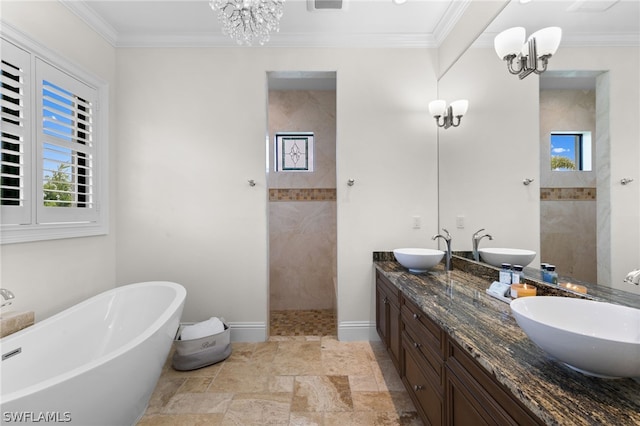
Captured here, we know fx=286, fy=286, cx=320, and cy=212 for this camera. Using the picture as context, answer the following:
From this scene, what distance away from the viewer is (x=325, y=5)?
2.24 meters

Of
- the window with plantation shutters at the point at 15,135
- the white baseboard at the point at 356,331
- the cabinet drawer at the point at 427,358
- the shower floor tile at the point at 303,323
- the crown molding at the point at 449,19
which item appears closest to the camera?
the cabinet drawer at the point at 427,358

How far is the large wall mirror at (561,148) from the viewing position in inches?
43.8

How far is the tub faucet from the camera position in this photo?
3.41 ft

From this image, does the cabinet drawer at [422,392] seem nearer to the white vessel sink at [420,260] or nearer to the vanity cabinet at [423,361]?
the vanity cabinet at [423,361]

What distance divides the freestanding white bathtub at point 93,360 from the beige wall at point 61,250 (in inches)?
12.3

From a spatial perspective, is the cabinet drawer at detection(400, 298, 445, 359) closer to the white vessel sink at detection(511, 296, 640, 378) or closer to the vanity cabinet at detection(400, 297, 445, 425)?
the vanity cabinet at detection(400, 297, 445, 425)

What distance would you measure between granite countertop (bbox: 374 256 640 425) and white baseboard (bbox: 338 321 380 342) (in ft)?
4.00

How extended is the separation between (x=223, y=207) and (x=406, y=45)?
7.56 ft

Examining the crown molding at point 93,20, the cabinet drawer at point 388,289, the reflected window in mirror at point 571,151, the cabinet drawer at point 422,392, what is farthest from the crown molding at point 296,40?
the cabinet drawer at point 422,392

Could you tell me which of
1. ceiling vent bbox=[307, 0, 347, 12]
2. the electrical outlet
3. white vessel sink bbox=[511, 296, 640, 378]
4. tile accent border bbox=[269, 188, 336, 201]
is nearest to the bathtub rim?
white vessel sink bbox=[511, 296, 640, 378]

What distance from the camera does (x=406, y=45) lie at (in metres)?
2.70

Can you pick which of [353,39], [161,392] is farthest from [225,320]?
[353,39]

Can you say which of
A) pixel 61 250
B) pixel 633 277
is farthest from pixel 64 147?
pixel 633 277

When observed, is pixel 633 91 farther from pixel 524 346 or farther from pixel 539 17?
pixel 524 346
